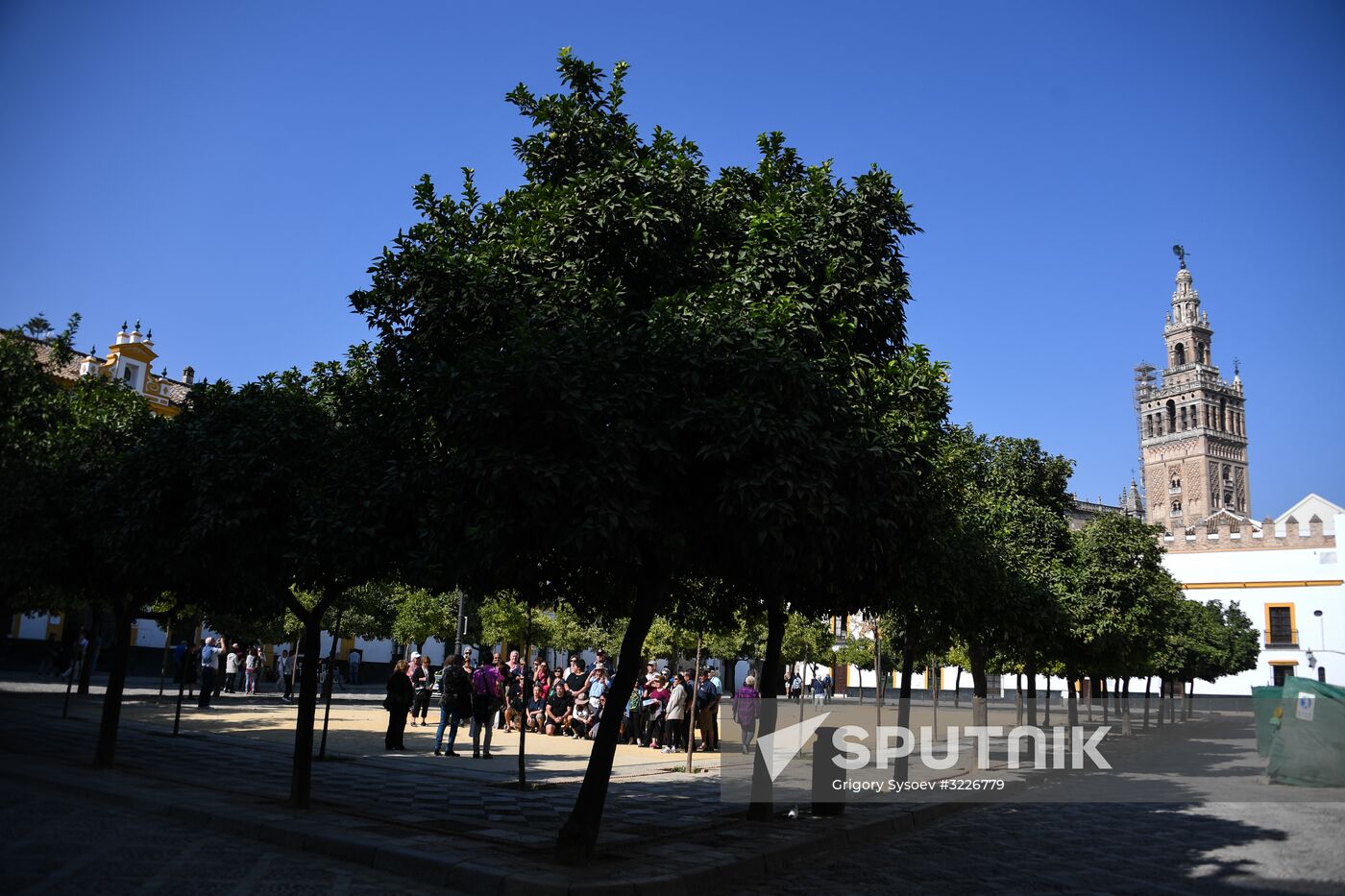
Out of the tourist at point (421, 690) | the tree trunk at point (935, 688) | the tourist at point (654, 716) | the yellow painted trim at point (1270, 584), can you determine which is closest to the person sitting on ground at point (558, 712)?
the tourist at point (654, 716)

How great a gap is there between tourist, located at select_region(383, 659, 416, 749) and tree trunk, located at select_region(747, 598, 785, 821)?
8600 mm

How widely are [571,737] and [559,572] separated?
1569cm

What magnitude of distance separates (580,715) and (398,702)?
7.34m

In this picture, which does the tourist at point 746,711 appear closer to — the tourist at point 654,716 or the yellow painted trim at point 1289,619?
the tourist at point 654,716

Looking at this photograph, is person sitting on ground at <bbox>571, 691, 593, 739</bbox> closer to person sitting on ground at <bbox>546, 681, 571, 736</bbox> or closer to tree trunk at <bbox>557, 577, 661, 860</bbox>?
person sitting on ground at <bbox>546, 681, 571, 736</bbox>

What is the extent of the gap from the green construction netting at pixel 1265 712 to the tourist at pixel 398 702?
17769 mm

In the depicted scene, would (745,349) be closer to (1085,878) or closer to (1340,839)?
(1085,878)

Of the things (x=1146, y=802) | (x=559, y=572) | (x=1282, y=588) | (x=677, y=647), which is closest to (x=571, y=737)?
(x=677, y=647)

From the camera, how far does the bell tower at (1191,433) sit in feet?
357

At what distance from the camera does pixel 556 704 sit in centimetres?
2570

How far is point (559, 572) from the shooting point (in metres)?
10.6

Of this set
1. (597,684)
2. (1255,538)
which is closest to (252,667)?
(597,684)

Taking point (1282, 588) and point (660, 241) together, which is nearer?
point (660, 241)

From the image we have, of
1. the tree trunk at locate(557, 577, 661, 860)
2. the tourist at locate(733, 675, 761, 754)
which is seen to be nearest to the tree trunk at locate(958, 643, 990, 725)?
the tourist at locate(733, 675, 761, 754)
